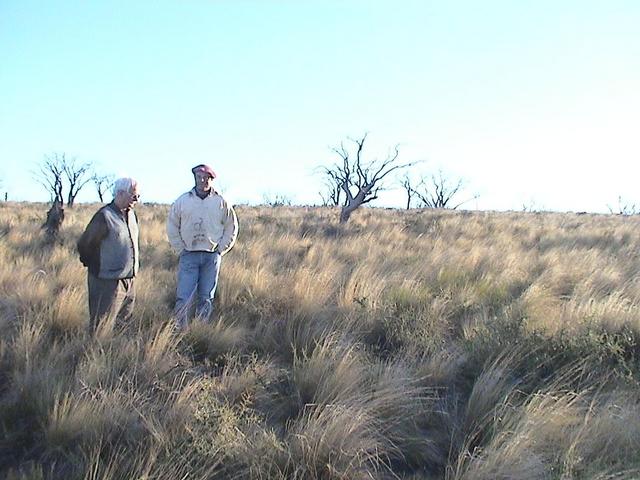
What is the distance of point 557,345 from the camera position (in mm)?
4609

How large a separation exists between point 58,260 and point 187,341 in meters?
4.88

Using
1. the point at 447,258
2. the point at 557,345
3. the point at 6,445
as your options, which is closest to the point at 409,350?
the point at 557,345

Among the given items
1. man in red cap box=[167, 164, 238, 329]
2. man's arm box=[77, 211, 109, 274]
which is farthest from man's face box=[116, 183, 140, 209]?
man in red cap box=[167, 164, 238, 329]

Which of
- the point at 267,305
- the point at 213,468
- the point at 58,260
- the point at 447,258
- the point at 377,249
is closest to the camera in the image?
the point at 213,468

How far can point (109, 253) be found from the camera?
479 centimetres

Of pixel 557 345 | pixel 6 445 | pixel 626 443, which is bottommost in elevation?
pixel 6 445

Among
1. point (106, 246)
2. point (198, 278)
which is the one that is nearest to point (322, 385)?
point (106, 246)

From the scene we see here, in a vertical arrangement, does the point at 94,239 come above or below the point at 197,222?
below

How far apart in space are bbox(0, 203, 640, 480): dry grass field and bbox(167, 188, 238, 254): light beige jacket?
80 cm

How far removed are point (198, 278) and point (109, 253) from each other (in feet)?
4.27

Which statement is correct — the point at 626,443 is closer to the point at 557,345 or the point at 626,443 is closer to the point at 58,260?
the point at 557,345

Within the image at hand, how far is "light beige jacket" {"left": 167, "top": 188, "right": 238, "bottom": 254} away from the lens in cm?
579

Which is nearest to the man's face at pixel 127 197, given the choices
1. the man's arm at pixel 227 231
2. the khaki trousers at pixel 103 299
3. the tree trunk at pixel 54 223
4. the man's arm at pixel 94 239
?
the man's arm at pixel 94 239

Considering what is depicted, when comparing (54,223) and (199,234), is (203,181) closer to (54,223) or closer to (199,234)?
(199,234)
